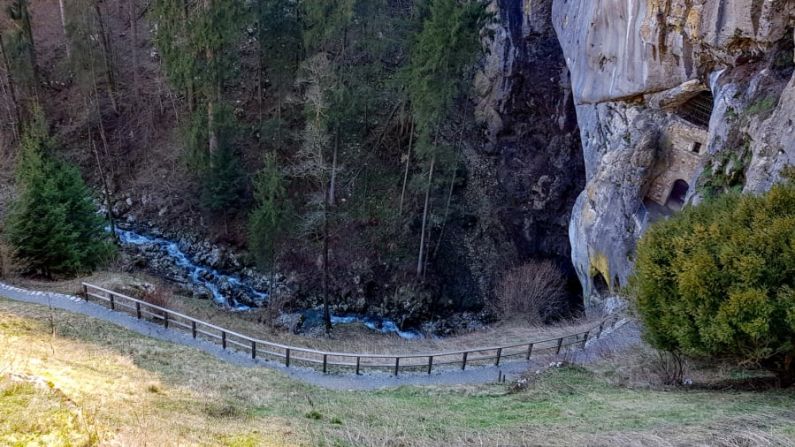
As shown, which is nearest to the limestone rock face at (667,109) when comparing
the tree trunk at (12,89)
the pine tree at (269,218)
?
the pine tree at (269,218)

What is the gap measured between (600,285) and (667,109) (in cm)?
757

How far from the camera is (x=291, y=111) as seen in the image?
3128 cm

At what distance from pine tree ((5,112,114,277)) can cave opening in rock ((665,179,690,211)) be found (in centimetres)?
2280

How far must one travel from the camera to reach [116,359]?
1098 cm

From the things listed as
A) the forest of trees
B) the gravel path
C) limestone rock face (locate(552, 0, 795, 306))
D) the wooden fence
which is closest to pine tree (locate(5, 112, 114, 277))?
the forest of trees

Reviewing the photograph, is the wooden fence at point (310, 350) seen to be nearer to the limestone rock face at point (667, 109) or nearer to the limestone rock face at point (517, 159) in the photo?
the limestone rock face at point (667, 109)

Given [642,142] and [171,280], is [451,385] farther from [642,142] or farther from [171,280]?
[171,280]

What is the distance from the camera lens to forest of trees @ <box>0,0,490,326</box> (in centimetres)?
2262

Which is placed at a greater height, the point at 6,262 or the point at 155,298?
the point at 6,262

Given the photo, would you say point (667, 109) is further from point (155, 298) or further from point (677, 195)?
point (155, 298)

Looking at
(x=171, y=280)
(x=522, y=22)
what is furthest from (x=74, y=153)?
(x=522, y=22)

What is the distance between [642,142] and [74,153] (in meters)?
31.5

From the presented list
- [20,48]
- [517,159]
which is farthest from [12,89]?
[517,159]

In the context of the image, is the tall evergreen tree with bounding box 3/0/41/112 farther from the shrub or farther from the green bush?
the green bush
